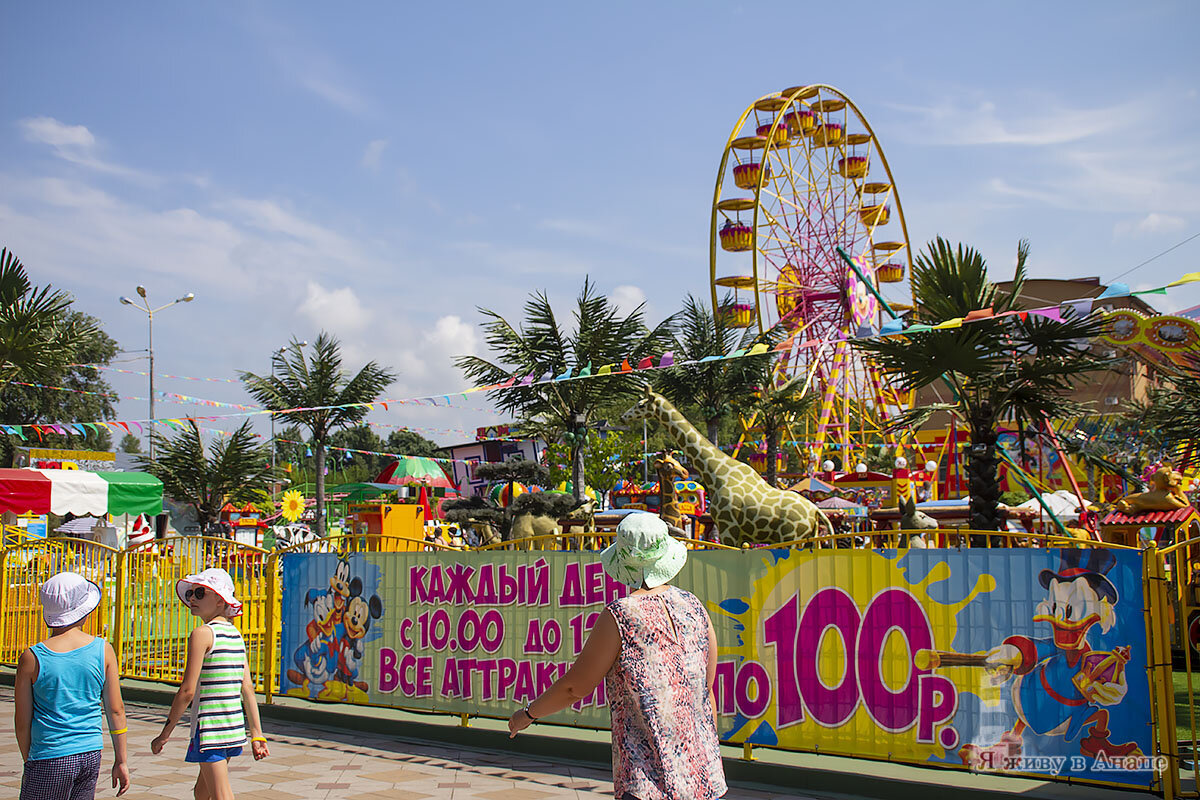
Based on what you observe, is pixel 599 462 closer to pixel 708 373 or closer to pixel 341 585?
pixel 708 373

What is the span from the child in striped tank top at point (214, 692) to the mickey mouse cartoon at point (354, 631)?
389 cm

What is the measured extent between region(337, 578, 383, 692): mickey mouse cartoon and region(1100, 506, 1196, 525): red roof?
8484 millimetres

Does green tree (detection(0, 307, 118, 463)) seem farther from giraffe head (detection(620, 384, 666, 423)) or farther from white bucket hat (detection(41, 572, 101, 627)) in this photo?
white bucket hat (detection(41, 572, 101, 627))

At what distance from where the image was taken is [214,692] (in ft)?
15.6

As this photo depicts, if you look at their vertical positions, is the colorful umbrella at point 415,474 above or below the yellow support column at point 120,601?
above

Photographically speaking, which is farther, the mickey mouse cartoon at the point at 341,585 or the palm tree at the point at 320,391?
the palm tree at the point at 320,391

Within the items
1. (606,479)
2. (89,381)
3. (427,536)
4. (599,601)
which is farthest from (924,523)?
(89,381)

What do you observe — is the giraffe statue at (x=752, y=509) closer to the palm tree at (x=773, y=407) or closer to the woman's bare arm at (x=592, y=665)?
the woman's bare arm at (x=592, y=665)

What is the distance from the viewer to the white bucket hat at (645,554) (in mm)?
3654

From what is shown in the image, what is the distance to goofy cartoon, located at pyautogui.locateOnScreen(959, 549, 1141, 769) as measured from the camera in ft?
18.4

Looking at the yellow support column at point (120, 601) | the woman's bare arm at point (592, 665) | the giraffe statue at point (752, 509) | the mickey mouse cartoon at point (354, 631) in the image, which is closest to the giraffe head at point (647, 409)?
the giraffe statue at point (752, 509)

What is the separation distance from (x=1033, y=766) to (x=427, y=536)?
67.9ft

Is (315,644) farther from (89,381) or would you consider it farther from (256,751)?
(89,381)

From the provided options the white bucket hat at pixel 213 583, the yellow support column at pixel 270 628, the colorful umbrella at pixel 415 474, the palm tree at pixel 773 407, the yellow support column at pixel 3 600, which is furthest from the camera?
the colorful umbrella at pixel 415 474
